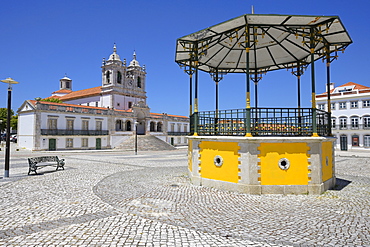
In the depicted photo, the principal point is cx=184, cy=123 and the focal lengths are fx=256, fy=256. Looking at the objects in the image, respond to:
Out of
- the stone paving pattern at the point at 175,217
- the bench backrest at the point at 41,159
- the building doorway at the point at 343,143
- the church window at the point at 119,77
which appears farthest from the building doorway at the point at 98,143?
the building doorway at the point at 343,143

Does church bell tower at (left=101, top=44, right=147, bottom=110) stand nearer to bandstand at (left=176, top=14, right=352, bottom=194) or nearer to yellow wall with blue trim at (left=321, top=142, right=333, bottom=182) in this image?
bandstand at (left=176, top=14, right=352, bottom=194)

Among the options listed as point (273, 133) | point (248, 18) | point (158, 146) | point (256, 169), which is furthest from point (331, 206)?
point (158, 146)

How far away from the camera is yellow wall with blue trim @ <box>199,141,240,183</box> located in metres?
8.79

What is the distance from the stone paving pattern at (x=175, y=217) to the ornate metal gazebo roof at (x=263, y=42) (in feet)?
16.2

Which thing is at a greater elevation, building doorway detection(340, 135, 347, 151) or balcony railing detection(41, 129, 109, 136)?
balcony railing detection(41, 129, 109, 136)

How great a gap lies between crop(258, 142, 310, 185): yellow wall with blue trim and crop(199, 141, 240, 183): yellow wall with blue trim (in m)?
0.87

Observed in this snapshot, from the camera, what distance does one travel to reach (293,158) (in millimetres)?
8430

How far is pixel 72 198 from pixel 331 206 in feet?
24.9

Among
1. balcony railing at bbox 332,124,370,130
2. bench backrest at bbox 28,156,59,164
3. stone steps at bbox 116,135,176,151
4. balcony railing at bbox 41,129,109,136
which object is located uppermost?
balcony railing at bbox 332,124,370,130

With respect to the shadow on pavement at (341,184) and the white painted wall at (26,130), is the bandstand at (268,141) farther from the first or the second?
the white painted wall at (26,130)

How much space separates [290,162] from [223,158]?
2.21m

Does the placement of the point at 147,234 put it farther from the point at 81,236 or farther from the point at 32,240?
the point at 32,240

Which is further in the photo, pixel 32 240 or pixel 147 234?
pixel 147 234

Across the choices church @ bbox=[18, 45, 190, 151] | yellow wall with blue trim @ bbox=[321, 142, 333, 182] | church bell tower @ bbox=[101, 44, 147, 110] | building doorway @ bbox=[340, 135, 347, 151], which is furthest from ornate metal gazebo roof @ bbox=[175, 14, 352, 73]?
church bell tower @ bbox=[101, 44, 147, 110]
